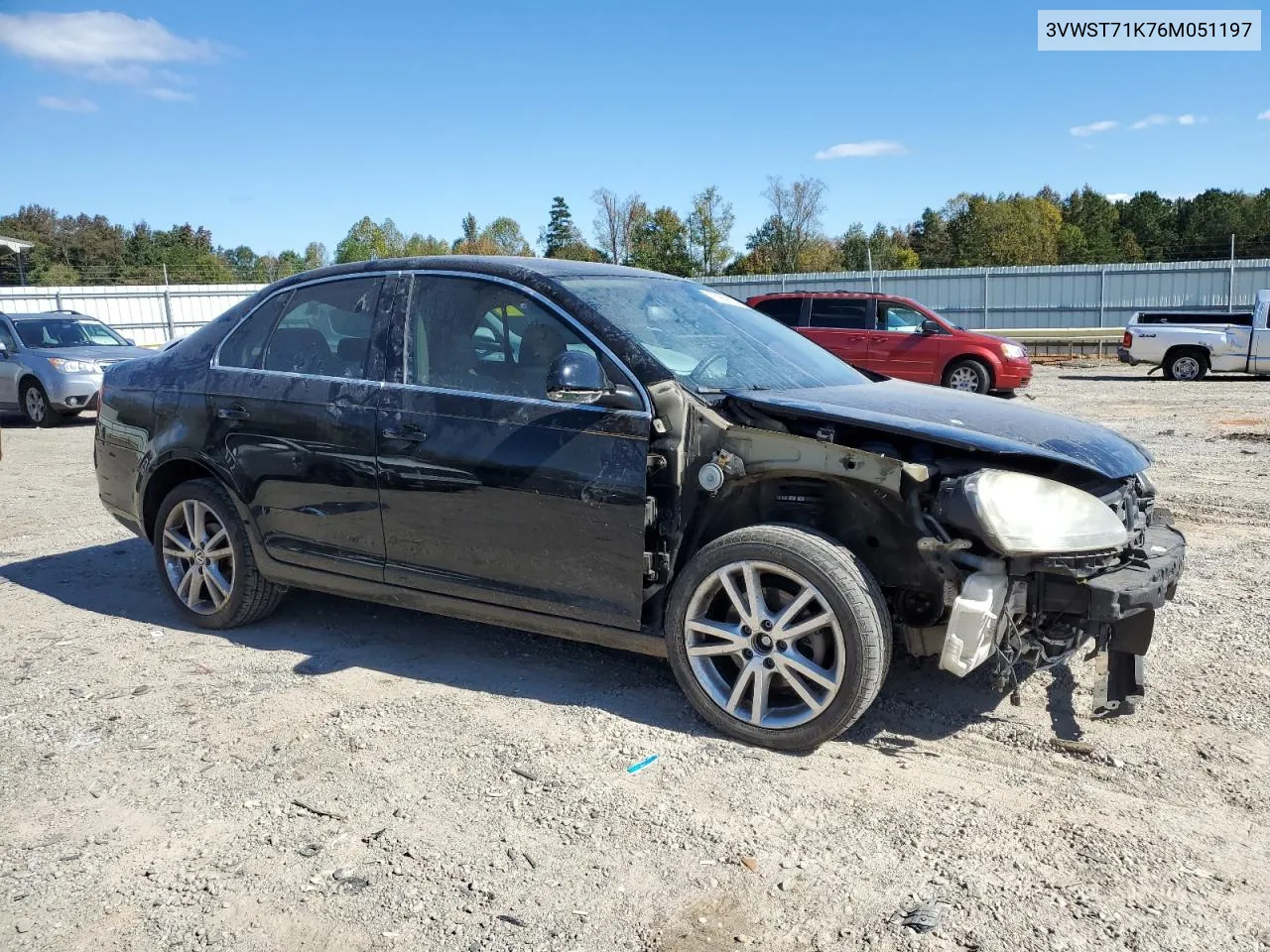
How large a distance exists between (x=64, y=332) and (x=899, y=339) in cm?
1306

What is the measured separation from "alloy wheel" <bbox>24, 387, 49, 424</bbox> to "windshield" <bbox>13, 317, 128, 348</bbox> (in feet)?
2.23

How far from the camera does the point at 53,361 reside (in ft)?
45.9

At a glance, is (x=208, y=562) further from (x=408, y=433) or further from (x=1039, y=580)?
(x=1039, y=580)

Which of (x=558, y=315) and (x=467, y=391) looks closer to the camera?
(x=558, y=315)

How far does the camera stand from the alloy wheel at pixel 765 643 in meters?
3.57

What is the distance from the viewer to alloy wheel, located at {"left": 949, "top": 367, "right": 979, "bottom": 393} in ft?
56.9

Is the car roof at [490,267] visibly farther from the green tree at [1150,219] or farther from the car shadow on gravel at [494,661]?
the green tree at [1150,219]

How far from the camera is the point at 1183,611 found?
5.11 m

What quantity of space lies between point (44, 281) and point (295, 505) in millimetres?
50912

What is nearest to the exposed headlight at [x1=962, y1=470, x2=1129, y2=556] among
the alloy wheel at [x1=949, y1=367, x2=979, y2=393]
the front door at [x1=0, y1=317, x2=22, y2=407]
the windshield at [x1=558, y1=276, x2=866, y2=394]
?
the windshield at [x1=558, y1=276, x2=866, y2=394]

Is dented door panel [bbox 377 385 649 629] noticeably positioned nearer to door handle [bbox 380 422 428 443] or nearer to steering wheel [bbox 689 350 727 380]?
door handle [bbox 380 422 428 443]

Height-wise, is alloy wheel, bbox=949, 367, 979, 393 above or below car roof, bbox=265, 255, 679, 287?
below

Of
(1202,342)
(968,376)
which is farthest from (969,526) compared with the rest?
(1202,342)

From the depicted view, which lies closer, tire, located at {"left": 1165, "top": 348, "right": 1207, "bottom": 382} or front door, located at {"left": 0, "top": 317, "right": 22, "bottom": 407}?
front door, located at {"left": 0, "top": 317, "right": 22, "bottom": 407}
